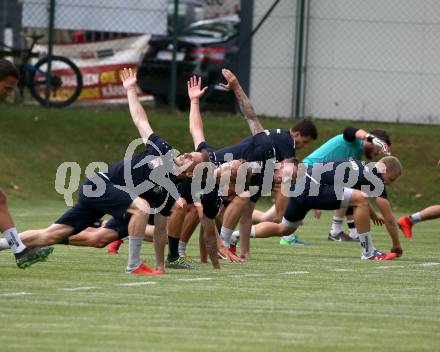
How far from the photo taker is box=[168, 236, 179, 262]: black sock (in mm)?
13938

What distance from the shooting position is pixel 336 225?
19.0 m

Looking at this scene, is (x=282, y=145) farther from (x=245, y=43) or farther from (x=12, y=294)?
(x=245, y=43)

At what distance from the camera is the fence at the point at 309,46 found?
90.2 ft

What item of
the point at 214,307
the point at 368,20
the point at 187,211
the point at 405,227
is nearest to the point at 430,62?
the point at 368,20

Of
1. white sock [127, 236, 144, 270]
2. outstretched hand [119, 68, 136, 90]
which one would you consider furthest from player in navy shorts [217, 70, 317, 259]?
white sock [127, 236, 144, 270]

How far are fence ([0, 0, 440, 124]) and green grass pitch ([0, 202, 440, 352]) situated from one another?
1238 cm

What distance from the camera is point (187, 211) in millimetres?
14664

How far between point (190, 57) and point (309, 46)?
2.36 m

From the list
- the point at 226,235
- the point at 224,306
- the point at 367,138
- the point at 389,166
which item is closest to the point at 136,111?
the point at 226,235

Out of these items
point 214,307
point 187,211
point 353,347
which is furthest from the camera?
point 187,211

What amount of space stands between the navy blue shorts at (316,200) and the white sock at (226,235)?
995mm

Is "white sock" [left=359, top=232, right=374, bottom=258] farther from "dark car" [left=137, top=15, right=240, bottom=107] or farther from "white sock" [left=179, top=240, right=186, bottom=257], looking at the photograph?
"dark car" [left=137, top=15, right=240, bottom=107]

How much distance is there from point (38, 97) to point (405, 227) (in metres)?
10.5

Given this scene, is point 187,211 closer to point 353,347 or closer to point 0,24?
point 353,347
